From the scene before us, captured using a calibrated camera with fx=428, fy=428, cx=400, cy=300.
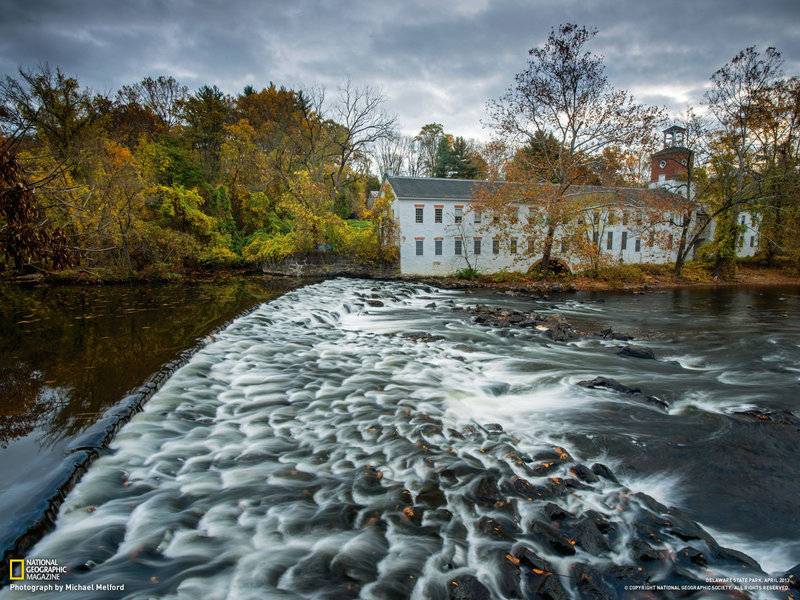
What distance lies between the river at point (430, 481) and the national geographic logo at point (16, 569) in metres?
0.16

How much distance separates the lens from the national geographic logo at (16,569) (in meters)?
3.32

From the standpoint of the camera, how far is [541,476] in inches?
206

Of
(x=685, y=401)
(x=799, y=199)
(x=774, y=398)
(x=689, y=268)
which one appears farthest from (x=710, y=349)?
(x=799, y=199)

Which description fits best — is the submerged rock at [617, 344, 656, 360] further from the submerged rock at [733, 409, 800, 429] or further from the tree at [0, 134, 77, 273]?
the tree at [0, 134, 77, 273]

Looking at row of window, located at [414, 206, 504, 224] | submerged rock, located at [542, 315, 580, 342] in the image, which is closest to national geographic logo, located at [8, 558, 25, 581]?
submerged rock, located at [542, 315, 580, 342]

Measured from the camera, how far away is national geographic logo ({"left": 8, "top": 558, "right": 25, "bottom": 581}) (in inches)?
131

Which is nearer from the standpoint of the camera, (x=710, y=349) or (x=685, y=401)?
(x=685, y=401)

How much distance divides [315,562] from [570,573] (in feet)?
7.29

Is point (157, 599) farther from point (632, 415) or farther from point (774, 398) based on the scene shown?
point (774, 398)

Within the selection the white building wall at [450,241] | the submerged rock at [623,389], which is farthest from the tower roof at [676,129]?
the submerged rock at [623,389]

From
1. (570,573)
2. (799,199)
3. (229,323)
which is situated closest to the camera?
(570,573)

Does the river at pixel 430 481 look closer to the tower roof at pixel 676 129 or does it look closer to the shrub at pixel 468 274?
the shrub at pixel 468 274

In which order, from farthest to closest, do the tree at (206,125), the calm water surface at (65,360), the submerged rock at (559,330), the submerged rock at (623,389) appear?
the tree at (206,125) → the submerged rock at (559,330) → the submerged rock at (623,389) → the calm water surface at (65,360)

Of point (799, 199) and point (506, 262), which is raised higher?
point (799, 199)
